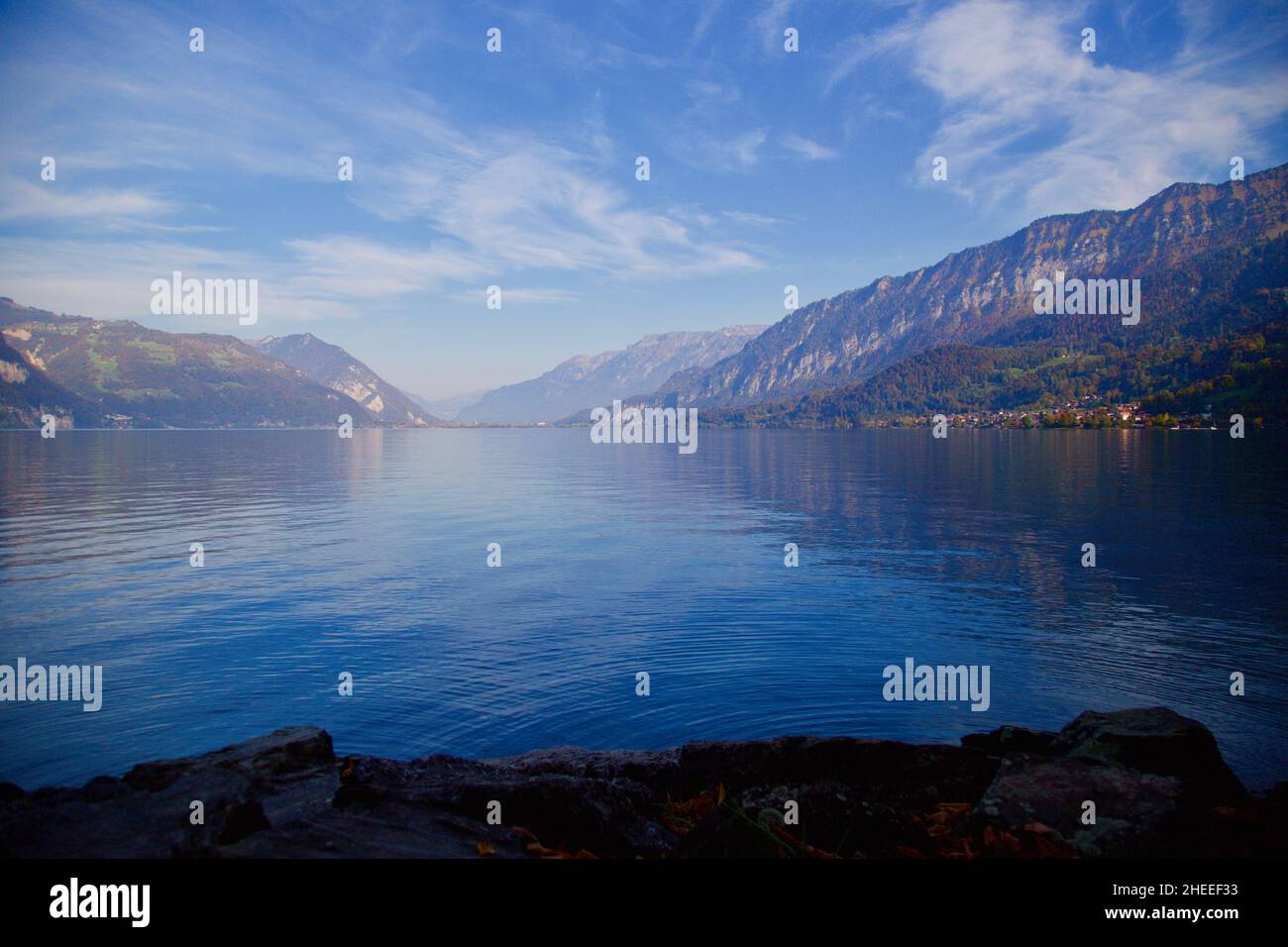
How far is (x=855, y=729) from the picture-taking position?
60.6 ft

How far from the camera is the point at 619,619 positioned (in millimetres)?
29094

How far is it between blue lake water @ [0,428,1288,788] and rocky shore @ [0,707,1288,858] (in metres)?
5.24

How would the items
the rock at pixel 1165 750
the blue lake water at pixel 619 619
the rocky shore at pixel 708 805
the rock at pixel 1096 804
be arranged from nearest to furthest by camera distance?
the rocky shore at pixel 708 805 → the rock at pixel 1096 804 → the rock at pixel 1165 750 → the blue lake water at pixel 619 619

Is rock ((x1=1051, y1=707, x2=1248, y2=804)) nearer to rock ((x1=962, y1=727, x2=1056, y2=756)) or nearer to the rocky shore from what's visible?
the rocky shore

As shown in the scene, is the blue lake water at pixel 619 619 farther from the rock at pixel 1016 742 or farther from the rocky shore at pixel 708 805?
the rocky shore at pixel 708 805

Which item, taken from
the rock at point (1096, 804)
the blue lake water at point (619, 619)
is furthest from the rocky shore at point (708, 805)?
the blue lake water at point (619, 619)

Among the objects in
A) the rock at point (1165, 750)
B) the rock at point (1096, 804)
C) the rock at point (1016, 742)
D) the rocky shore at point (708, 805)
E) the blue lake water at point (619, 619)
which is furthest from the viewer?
the blue lake water at point (619, 619)

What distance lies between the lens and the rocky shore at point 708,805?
8414mm

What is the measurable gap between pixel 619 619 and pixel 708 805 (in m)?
17.5

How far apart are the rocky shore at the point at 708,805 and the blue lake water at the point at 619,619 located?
17.2ft

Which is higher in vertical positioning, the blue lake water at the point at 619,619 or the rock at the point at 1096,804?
the rock at the point at 1096,804

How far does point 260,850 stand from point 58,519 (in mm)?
59494
